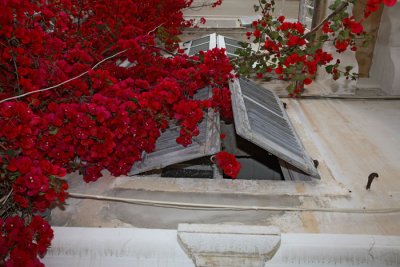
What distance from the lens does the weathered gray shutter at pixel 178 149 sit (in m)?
3.09

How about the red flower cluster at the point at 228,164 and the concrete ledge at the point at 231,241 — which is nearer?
the concrete ledge at the point at 231,241

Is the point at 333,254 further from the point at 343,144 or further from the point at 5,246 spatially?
the point at 5,246

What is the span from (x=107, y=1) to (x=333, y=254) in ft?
13.8

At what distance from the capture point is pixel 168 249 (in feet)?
7.94

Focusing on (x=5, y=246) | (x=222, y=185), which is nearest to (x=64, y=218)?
(x=5, y=246)

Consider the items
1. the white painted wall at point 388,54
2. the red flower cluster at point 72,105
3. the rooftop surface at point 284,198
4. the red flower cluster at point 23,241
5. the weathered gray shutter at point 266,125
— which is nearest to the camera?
the red flower cluster at point 23,241

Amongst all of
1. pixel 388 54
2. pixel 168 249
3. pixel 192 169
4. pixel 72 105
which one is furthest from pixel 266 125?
pixel 388 54

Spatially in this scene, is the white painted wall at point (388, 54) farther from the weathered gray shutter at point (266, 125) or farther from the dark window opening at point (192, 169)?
the dark window opening at point (192, 169)

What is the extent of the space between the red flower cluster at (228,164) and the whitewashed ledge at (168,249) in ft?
2.39

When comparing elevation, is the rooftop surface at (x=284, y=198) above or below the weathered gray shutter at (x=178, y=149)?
below

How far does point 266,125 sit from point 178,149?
1002 mm

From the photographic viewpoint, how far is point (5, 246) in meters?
2.18

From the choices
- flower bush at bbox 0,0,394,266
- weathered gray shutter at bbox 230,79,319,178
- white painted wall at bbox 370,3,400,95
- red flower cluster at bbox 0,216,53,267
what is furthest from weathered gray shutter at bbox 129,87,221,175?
white painted wall at bbox 370,3,400,95

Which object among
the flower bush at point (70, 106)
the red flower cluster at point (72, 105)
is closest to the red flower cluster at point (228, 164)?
the flower bush at point (70, 106)
